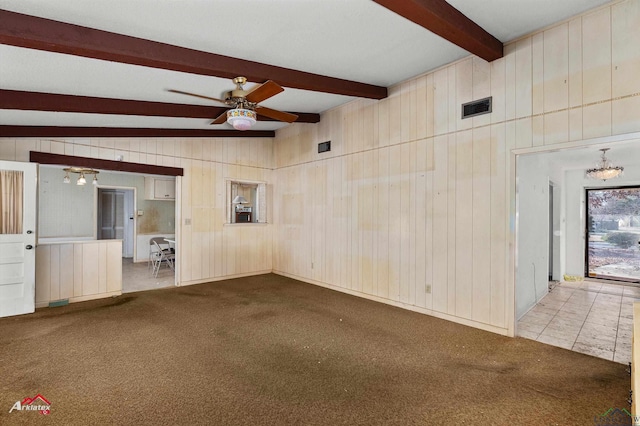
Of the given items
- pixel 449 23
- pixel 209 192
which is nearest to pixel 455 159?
A: pixel 449 23

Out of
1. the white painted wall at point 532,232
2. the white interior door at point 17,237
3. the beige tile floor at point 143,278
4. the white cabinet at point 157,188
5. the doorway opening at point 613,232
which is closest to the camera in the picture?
the white interior door at point 17,237

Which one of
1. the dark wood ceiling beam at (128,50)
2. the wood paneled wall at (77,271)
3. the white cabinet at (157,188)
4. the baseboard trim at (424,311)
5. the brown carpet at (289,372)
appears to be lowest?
the brown carpet at (289,372)

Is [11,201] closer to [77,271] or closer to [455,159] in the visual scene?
[77,271]

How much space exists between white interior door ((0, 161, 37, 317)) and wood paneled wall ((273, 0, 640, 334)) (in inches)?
166

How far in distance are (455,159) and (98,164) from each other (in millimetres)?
5434

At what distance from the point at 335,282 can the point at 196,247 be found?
2.77 metres

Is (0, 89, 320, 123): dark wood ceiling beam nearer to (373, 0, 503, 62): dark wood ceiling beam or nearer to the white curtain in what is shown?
the white curtain

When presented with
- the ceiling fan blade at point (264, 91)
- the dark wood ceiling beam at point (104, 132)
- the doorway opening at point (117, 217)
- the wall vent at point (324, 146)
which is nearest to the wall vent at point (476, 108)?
the ceiling fan blade at point (264, 91)

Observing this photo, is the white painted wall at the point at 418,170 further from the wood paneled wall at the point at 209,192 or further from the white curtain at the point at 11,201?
the white curtain at the point at 11,201

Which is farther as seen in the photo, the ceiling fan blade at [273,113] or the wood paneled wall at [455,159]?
the ceiling fan blade at [273,113]

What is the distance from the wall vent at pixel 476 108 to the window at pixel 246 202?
450cm

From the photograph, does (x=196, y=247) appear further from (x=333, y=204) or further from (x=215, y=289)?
(x=333, y=204)

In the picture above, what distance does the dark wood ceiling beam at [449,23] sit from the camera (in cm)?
235

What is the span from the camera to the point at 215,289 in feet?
18.5
